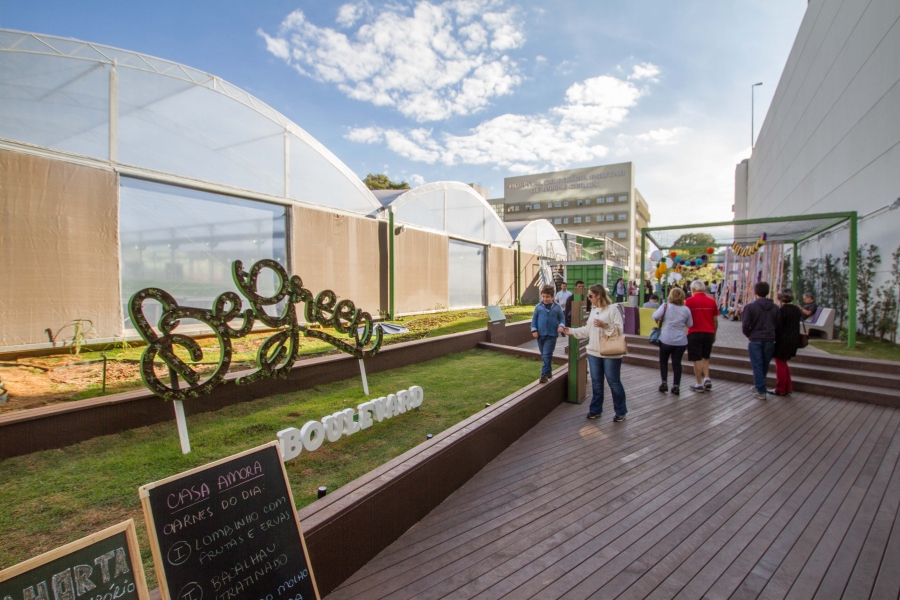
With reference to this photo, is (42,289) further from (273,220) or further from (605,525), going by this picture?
(605,525)

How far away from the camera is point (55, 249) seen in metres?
7.43

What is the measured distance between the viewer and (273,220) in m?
11.1

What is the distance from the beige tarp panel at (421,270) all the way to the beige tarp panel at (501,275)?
4117mm

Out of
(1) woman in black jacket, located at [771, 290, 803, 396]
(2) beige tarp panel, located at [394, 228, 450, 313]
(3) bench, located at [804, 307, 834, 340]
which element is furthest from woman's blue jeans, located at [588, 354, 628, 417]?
(2) beige tarp panel, located at [394, 228, 450, 313]

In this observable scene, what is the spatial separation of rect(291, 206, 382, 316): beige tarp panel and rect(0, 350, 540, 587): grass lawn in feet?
18.8

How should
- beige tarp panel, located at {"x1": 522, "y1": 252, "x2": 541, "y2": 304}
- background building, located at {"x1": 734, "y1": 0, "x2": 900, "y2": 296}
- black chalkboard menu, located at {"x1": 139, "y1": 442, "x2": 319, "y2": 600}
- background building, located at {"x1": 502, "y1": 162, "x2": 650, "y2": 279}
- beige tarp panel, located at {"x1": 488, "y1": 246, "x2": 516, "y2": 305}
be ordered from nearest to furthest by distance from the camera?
black chalkboard menu, located at {"x1": 139, "y1": 442, "x2": 319, "y2": 600}
background building, located at {"x1": 734, "y1": 0, "x2": 900, "y2": 296}
beige tarp panel, located at {"x1": 488, "y1": 246, "x2": 516, "y2": 305}
beige tarp panel, located at {"x1": 522, "y1": 252, "x2": 541, "y2": 304}
background building, located at {"x1": 502, "y1": 162, "x2": 650, "y2": 279}

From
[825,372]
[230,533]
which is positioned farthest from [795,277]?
[230,533]

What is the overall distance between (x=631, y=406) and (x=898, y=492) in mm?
2933

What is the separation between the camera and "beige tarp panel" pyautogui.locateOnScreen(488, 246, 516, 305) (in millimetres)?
21750

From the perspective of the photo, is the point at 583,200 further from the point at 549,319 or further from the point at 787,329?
the point at 549,319

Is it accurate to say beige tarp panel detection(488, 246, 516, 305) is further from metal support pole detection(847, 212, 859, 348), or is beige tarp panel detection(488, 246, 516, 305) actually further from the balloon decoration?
metal support pole detection(847, 212, 859, 348)

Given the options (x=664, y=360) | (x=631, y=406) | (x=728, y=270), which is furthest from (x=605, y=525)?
(x=728, y=270)

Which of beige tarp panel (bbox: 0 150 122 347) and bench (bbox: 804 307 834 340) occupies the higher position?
beige tarp panel (bbox: 0 150 122 347)

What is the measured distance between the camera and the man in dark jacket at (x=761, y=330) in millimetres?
6512
